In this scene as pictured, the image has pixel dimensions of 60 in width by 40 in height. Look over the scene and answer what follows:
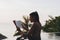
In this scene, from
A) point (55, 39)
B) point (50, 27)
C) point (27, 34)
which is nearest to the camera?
point (27, 34)

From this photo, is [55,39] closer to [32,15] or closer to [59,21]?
[32,15]

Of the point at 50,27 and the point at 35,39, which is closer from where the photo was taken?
the point at 35,39

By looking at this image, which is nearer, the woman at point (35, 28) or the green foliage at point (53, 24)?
the woman at point (35, 28)

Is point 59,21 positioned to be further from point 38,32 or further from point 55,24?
point 38,32

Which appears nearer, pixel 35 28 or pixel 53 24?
Answer: pixel 35 28

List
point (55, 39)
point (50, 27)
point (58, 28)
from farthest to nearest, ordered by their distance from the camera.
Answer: point (50, 27) < point (58, 28) < point (55, 39)

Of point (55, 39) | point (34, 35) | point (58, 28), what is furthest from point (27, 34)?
point (58, 28)

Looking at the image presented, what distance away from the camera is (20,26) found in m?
5.54

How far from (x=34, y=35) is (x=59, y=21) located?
27.3ft

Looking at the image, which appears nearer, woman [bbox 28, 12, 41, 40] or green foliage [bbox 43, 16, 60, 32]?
woman [bbox 28, 12, 41, 40]

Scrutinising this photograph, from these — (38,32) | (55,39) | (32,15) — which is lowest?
(55,39)

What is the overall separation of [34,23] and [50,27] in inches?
357

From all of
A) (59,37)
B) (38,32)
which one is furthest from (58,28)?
(38,32)

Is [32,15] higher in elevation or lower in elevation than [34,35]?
higher
